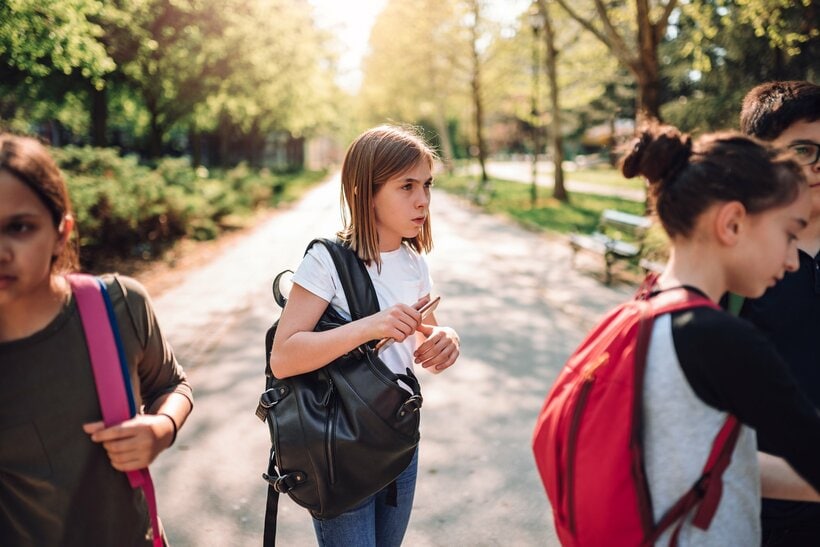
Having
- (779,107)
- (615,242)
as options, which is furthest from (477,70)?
(779,107)

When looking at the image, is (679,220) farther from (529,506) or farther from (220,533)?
(220,533)

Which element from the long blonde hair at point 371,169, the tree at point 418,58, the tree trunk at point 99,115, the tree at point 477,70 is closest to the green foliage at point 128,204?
the tree trunk at point 99,115

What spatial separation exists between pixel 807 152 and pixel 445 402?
3.79 m

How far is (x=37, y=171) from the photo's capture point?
4.28 ft

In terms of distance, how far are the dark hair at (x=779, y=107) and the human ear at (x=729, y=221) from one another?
0.81 m

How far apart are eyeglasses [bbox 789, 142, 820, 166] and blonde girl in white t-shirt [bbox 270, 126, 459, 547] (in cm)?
109

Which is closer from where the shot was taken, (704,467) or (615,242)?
(704,467)

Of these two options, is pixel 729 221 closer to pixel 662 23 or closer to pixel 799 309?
pixel 799 309

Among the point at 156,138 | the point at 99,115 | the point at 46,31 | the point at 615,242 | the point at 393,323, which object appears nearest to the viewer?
the point at 393,323

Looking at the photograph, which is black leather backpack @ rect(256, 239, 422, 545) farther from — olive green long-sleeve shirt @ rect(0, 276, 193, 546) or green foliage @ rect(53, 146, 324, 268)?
green foliage @ rect(53, 146, 324, 268)

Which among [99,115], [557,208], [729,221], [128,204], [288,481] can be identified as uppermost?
[99,115]

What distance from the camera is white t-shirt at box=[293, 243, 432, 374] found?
73.1 inches

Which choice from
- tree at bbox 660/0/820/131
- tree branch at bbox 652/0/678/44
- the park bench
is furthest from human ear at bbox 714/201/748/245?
tree branch at bbox 652/0/678/44

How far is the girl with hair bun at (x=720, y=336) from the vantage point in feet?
3.89
